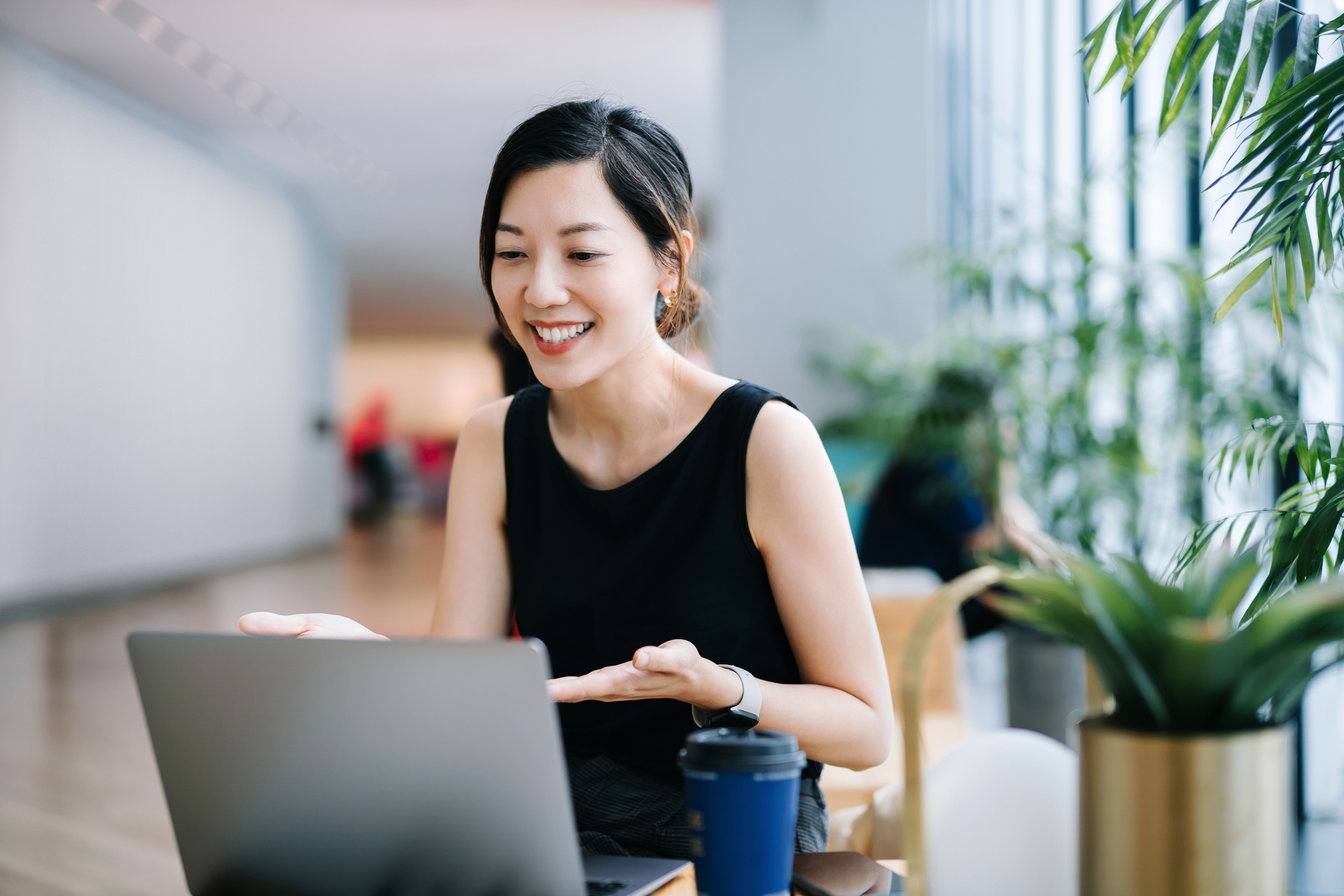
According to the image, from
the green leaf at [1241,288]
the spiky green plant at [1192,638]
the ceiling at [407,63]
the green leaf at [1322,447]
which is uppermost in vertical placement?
the ceiling at [407,63]

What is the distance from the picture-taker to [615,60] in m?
6.48

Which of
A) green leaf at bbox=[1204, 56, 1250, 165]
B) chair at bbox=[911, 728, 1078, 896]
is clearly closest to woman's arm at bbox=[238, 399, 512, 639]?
chair at bbox=[911, 728, 1078, 896]

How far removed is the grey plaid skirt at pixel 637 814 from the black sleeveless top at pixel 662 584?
0.02 metres

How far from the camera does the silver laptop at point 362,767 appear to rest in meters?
0.63

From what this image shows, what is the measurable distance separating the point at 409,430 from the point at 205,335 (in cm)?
1224

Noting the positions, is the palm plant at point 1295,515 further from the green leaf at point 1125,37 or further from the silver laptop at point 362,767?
the silver laptop at point 362,767

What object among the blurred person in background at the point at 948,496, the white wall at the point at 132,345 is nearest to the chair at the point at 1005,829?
the blurred person in background at the point at 948,496

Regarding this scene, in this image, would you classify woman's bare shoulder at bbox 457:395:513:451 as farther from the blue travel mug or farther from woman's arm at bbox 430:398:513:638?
the blue travel mug

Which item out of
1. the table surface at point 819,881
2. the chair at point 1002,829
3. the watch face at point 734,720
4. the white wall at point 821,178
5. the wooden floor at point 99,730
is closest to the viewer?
the chair at point 1002,829

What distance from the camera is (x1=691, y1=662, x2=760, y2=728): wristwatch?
2.93ft

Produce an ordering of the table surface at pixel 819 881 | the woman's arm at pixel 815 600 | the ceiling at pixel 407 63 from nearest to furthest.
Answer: the table surface at pixel 819 881 → the woman's arm at pixel 815 600 → the ceiling at pixel 407 63

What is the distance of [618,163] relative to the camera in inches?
43.8

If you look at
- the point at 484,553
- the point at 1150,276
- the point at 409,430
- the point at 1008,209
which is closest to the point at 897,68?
the point at 1008,209

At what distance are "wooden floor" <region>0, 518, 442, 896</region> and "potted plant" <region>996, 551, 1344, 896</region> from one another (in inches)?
62.2
